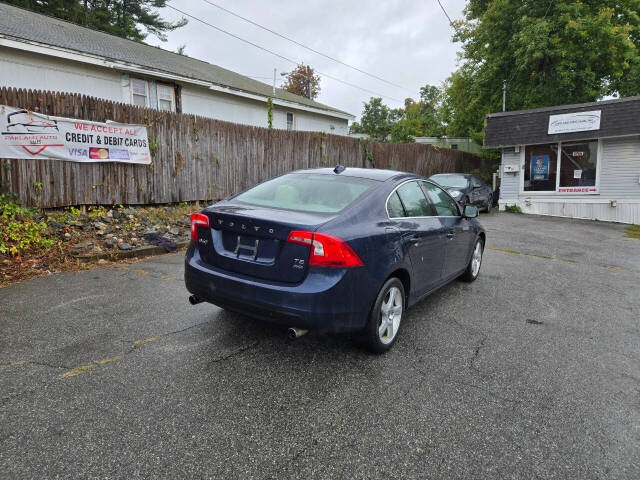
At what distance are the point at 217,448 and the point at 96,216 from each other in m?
6.70

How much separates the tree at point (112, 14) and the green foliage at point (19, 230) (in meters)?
21.6

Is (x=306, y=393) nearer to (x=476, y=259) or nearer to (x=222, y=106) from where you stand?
(x=476, y=259)

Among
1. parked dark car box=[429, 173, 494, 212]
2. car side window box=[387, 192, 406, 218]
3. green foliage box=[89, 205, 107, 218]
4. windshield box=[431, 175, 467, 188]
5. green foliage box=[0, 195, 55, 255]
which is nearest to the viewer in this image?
car side window box=[387, 192, 406, 218]

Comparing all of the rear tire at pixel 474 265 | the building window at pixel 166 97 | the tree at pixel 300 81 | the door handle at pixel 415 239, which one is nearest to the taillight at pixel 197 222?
the door handle at pixel 415 239

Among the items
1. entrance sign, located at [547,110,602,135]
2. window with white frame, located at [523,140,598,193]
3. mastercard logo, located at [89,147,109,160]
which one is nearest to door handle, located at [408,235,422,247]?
mastercard logo, located at [89,147,109,160]

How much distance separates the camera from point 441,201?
491cm

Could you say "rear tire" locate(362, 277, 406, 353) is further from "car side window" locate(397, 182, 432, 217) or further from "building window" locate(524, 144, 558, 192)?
"building window" locate(524, 144, 558, 192)

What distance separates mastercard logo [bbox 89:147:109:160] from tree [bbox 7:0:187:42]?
20.4 m

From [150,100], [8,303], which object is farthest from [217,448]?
[150,100]

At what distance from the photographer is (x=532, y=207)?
16391mm

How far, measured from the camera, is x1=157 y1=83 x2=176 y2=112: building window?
557 inches

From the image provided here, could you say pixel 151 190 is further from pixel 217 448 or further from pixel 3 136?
pixel 217 448

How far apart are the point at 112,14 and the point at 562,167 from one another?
2633 centimetres

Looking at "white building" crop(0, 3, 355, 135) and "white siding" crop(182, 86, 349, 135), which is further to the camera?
"white siding" crop(182, 86, 349, 135)
